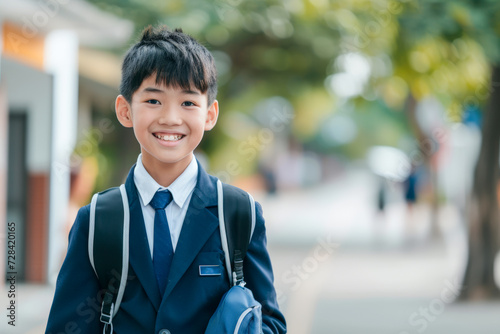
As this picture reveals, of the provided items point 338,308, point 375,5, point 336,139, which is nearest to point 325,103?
point 375,5

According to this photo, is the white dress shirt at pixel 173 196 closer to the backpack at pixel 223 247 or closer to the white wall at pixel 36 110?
the backpack at pixel 223 247

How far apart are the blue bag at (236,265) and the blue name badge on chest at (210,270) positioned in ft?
0.10

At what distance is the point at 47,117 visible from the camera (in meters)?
9.00

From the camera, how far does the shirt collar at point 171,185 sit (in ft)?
6.29

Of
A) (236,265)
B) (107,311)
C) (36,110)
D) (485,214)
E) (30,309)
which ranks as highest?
(36,110)

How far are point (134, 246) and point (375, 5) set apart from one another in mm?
7510

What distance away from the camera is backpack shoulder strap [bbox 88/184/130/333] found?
1.83m

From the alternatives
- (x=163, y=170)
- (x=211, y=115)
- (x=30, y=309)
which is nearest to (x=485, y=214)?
(x=30, y=309)

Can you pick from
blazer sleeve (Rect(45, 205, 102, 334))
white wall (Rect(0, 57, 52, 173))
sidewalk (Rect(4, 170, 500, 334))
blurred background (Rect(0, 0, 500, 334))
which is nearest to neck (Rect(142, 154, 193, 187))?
blazer sleeve (Rect(45, 205, 102, 334))

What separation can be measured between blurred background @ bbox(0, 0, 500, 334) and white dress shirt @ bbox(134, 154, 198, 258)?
1910 millimetres

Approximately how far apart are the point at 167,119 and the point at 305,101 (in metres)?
15.4

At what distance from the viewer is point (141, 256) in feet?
6.05

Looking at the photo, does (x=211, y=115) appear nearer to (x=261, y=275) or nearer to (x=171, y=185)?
(x=171, y=185)

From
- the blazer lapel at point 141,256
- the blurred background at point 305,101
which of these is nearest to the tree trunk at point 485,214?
the blurred background at point 305,101
